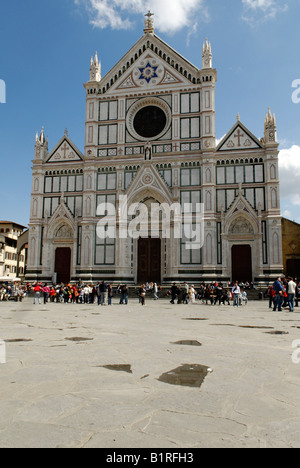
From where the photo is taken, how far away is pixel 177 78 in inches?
1262

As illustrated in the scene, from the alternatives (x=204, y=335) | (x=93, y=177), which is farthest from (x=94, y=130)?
(x=204, y=335)

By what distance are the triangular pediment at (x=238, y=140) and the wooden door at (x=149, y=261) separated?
917cm

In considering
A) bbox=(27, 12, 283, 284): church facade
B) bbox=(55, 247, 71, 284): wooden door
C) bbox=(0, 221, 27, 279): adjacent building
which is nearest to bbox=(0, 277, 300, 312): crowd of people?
bbox=(27, 12, 283, 284): church facade

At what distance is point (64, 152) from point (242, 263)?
1764cm

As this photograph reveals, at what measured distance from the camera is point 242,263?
2936cm

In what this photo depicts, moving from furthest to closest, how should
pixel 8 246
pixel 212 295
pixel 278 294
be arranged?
pixel 8 246 → pixel 212 295 → pixel 278 294

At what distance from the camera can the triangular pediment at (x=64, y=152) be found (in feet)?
109

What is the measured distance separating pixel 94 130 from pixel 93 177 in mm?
4134

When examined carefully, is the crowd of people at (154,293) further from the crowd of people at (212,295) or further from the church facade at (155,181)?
the church facade at (155,181)

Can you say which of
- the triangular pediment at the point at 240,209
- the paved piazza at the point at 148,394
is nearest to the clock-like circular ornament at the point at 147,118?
the triangular pediment at the point at 240,209

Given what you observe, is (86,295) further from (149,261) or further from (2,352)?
(2,352)

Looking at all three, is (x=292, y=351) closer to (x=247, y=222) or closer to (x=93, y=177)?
(x=247, y=222)

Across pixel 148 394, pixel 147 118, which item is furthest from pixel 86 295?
pixel 148 394

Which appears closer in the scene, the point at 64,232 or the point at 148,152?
the point at 148,152
